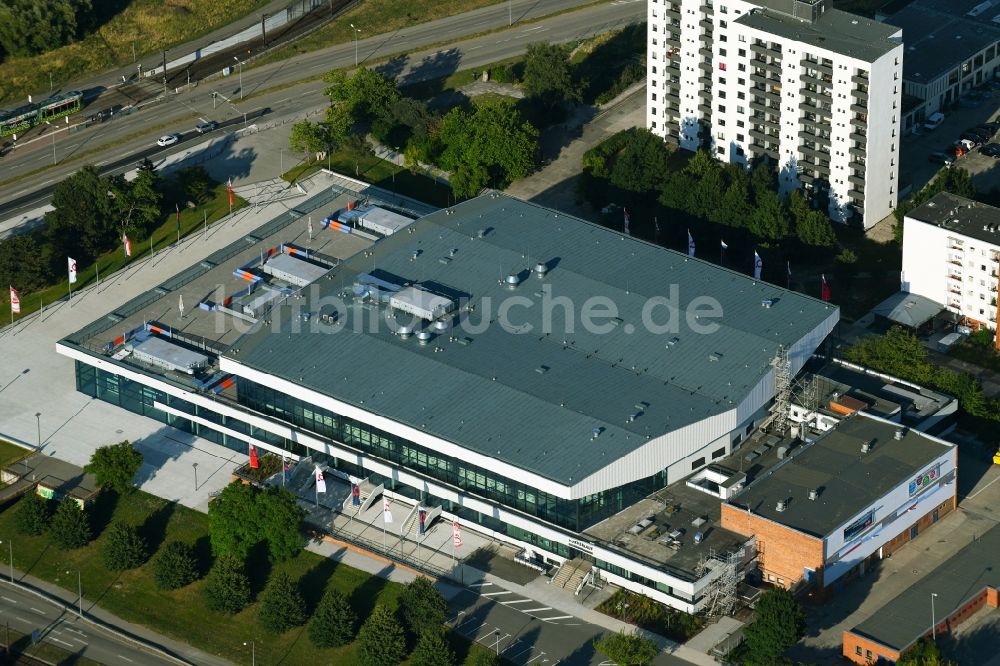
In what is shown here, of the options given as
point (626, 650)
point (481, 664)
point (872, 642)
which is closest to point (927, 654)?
point (872, 642)

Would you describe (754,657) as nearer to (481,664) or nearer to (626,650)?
(626,650)

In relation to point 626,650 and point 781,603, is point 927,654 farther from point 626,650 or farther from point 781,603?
point 626,650

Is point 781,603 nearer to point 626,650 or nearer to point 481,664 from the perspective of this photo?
point 626,650

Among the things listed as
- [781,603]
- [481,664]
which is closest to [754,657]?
Result: [781,603]

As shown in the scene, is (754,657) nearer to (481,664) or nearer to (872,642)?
(872,642)

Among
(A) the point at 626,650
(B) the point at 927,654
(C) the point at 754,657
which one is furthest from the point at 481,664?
(B) the point at 927,654
